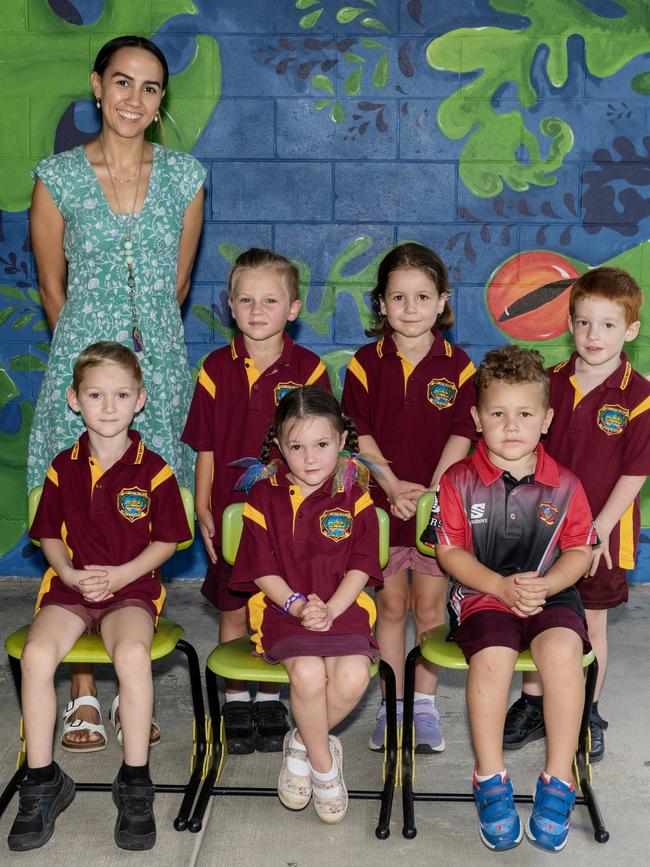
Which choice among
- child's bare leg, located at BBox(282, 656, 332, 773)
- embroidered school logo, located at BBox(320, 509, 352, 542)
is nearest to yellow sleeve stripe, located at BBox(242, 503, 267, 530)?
embroidered school logo, located at BBox(320, 509, 352, 542)

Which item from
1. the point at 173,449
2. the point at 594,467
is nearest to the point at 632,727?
the point at 594,467

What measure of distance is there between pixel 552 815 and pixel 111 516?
4.25 feet

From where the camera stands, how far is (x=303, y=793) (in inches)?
105

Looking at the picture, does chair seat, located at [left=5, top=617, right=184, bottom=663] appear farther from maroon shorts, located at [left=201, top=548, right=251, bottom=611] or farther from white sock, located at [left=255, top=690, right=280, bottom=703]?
white sock, located at [left=255, top=690, right=280, bottom=703]

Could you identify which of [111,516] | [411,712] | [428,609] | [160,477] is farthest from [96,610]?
[428,609]

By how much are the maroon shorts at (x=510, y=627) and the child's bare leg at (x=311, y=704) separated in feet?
1.17

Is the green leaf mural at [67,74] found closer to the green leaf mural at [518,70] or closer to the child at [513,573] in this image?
the green leaf mural at [518,70]

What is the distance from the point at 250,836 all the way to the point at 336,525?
0.77 metres

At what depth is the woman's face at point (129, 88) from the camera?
309 centimetres

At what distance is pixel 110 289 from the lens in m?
3.16

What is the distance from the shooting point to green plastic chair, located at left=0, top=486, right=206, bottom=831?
2.62 m

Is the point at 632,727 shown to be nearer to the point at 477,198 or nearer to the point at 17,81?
the point at 477,198

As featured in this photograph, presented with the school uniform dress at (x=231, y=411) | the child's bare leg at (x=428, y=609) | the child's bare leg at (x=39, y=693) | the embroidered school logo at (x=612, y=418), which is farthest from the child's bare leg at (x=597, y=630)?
the child's bare leg at (x=39, y=693)

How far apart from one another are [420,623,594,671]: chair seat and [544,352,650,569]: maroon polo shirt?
1.53 feet
